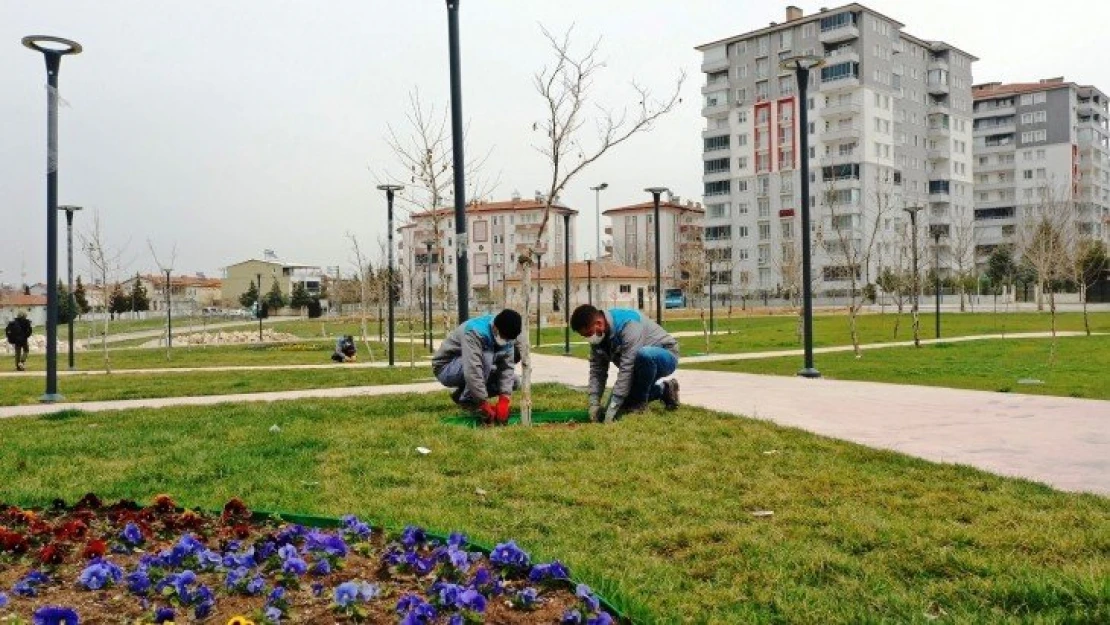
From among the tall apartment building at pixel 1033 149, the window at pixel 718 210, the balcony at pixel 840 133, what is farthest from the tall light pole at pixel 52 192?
the tall apartment building at pixel 1033 149

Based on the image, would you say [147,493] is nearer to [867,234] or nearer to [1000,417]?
[1000,417]

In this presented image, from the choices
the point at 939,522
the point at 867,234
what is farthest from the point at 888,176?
the point at 939,522

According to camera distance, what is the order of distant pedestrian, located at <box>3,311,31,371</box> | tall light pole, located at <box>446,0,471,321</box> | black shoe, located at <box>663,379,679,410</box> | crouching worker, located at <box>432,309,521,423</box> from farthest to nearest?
distant pedestrian, located at <box>3,311,31,371</box>
tall light pole, located at <box>446,0,471,321</box>
black shoe, located at <box>663,379,679,410</box>
crouching worker, located at <box>432,309,521,423</box>

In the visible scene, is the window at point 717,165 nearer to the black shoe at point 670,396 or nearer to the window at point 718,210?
the window at point 718,210

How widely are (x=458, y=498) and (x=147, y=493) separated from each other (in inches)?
82.7

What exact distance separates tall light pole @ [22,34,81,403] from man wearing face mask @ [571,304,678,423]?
856 cm

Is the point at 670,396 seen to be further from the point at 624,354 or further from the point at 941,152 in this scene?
the point at 941,152

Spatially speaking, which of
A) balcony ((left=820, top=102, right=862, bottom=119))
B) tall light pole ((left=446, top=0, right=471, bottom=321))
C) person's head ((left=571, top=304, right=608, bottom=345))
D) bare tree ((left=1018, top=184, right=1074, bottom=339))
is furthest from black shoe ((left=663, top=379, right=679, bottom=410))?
balcony ((left=820, top=102, right=862, bottom=119))

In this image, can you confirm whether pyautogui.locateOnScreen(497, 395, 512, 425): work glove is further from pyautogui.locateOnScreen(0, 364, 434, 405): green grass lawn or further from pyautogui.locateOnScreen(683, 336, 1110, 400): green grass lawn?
pyautogui.locateOnScreen(683, 336, 1110, 400): green grass lawn

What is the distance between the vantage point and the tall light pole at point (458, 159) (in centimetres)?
997

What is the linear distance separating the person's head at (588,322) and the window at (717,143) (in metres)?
80.8

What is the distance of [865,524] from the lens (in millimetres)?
4422

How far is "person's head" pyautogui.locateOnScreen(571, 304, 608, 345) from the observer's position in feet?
26.6

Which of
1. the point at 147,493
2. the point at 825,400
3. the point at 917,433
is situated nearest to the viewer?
the point at 147,493
